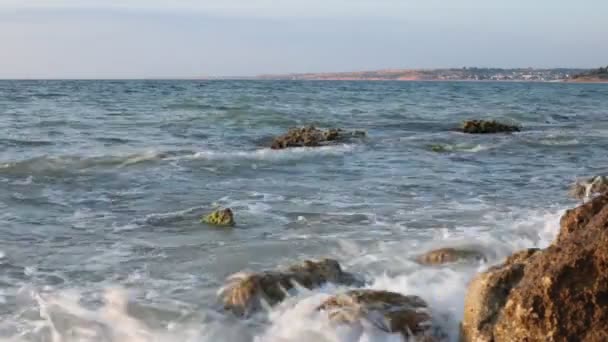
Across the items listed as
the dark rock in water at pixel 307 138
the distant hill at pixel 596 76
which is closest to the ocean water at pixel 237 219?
the dark rock in water at pixel 307 138

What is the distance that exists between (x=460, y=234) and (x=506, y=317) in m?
5.12

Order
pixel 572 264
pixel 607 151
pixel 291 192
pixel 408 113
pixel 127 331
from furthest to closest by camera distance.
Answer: pixel 408 113 → pixel 607 151 → pixel 291 192 → pixel 127 331 → pixel 572 264

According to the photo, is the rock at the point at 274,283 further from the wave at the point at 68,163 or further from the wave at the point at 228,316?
the wave at the point at 68,163

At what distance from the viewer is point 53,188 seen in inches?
545

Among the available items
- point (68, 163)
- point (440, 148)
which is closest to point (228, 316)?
point (68, 163)

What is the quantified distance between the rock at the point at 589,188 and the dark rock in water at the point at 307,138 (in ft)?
30.7

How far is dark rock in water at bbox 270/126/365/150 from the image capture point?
21.1m

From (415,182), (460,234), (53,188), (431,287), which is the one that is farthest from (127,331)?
(415,182)

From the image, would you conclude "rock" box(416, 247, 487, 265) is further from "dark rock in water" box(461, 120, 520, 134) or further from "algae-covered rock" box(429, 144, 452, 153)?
"dark rock in water" box(461, 120, 520, 134)

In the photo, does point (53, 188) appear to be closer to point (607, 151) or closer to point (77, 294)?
point (77, 294)

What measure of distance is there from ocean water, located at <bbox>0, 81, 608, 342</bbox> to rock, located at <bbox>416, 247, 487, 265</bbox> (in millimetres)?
160

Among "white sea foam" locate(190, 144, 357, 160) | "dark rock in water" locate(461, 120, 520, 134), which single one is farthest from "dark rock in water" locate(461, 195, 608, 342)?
"dark rock in water" locate(461, 120, 520, 134)

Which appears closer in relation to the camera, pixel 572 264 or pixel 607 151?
pixel 572 264

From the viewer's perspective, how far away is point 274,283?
6934mm
